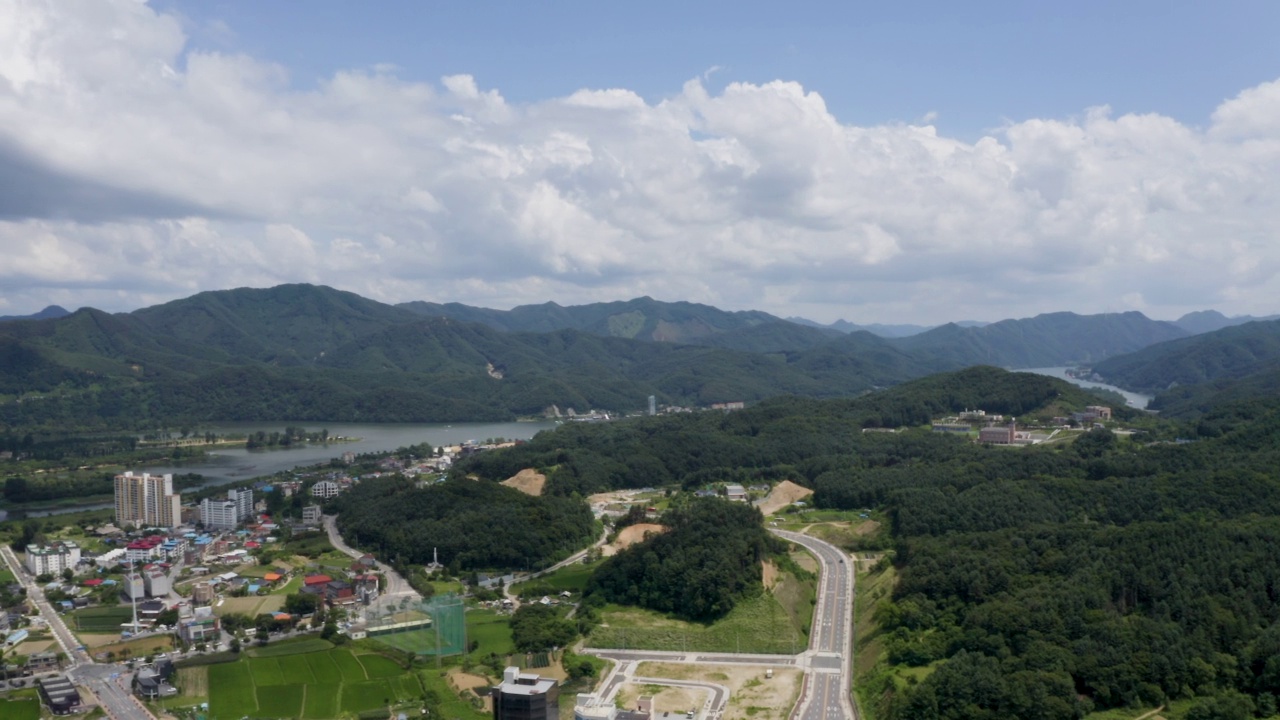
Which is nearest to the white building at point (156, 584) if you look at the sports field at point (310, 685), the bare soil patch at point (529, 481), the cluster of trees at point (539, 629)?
the sports field at point (310, 685)

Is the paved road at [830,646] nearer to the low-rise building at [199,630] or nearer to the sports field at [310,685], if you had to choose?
the sports field at [310,685]

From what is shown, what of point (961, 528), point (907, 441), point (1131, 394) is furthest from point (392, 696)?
point (1131, 394)

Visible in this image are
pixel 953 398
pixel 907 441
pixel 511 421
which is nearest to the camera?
pixel 907 441

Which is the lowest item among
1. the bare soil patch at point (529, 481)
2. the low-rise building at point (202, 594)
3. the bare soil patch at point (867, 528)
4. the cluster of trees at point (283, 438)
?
the low-rise building at point (202, 594)

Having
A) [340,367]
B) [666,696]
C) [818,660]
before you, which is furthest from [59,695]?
[340,367]

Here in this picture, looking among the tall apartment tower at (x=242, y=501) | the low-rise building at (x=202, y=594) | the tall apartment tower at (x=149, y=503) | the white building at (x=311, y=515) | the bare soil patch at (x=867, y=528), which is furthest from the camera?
the tall apartment tower at (x=242, y=501)

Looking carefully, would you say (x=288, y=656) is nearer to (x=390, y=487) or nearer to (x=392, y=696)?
(x=392, y=696)

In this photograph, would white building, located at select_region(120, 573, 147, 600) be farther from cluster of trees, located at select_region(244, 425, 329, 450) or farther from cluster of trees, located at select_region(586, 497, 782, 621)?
cluster of trees, located at select_region(244, 425, 329, 450)
